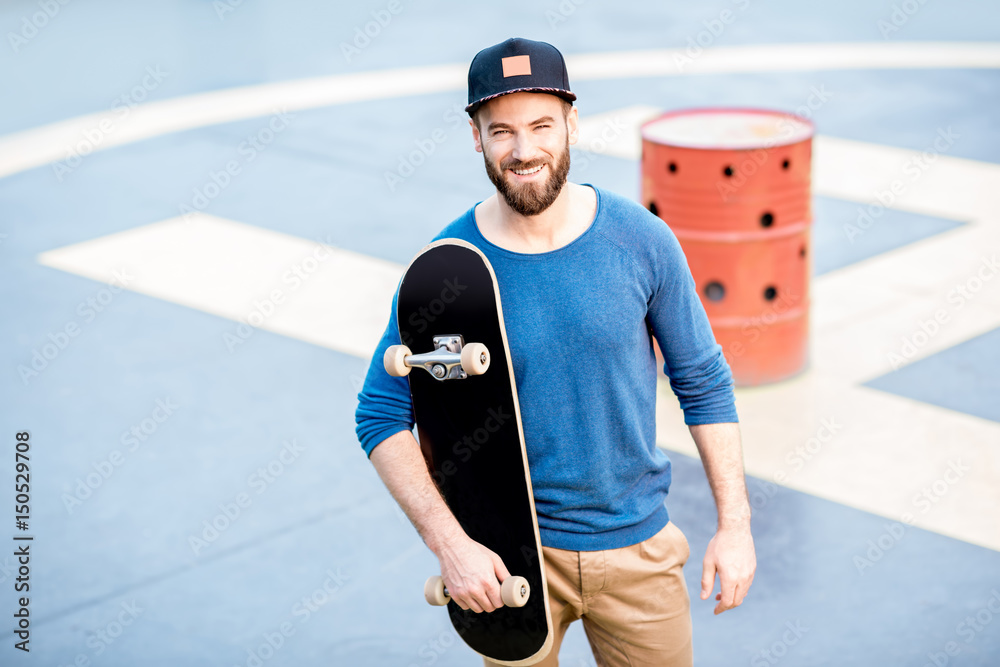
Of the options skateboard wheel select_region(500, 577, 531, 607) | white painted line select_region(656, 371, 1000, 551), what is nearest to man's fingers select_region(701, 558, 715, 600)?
skateboard wheel select_region(500, 577, 531, 607)

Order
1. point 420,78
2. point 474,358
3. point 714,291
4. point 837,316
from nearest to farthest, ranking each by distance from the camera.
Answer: point 474,358 < point 714,291 < point 837,316 < point 420,78

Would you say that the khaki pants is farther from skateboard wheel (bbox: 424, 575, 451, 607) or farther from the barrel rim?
the barrel rim

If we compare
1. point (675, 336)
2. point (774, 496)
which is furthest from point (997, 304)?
point (675, 336)

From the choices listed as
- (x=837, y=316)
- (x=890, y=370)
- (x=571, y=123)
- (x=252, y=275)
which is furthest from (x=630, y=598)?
(x=252, y=275)

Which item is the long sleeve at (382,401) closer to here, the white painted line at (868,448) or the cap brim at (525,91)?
the cap brim at (525,91)

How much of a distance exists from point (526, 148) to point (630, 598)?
3.55 feet

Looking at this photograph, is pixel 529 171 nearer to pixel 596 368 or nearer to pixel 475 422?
pixel 596 368

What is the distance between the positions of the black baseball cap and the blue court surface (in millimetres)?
2377

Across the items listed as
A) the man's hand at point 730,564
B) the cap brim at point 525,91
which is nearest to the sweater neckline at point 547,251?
the cap brim at point 525,91

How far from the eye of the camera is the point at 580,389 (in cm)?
248

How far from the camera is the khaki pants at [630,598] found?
257 cm

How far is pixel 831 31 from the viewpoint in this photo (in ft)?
44.3

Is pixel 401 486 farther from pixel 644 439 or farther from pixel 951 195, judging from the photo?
pixel 951 195

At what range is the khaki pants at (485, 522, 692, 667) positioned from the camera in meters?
2.57
